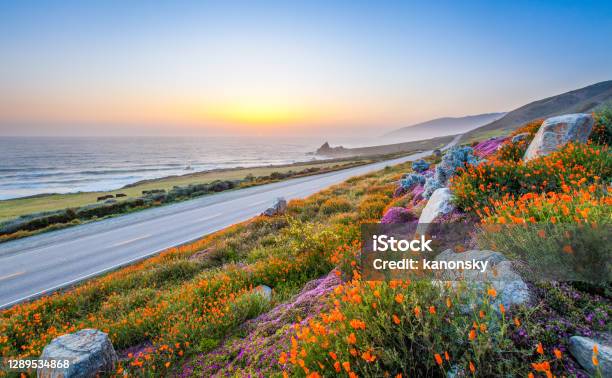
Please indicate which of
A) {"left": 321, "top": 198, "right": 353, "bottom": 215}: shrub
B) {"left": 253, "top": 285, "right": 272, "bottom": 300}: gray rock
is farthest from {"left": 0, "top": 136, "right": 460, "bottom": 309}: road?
{"left": 253, "top": 285, "right": 272, "bottom": 300}: gray rock

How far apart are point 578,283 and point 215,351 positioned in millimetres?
5172

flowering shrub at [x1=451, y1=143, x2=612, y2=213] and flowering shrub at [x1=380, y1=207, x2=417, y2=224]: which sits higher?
flowering shrub at [x1=451, y1=143, x2=612, y2=213]

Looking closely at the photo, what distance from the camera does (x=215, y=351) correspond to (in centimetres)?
496

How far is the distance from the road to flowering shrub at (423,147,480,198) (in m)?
12.4

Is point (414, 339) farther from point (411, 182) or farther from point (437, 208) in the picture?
point (411, 182)

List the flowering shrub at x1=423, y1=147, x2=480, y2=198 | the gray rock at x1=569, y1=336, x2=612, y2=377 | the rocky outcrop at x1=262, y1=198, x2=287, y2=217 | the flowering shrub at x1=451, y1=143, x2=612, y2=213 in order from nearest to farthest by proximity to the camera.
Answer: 1. the gray rock at x1=569, y1=336, x2=612, y2=377
2. the flowering shrub at x1=451, y1=143, x2=612, y2=213
3. the flowering shrub at x1=423, y1=147, x2=480, y2=198
4. the rocky outcrop at x1=262, y1=198, x2=287, y2=217

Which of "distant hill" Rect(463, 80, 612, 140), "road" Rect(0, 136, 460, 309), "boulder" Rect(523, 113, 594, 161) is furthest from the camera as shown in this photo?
"distant hill" Rect(463, 80, 612, 140)

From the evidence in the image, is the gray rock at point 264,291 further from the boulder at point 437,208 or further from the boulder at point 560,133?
the boulder at point 560,133

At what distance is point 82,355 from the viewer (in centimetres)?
468

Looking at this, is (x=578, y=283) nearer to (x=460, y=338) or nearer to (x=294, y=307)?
(x=460, y=338)

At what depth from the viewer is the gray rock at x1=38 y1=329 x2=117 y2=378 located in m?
4.52

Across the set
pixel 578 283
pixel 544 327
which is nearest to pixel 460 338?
pixel 544 327

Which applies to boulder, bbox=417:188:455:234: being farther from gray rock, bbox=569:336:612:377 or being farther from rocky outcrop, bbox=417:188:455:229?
gray rock, bbox=569:336:612:377

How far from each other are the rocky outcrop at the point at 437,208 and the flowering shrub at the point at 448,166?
2549 millimetres
